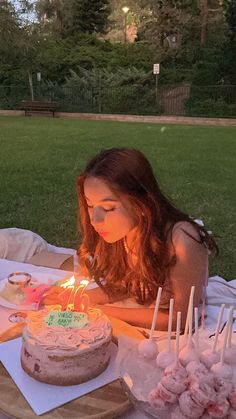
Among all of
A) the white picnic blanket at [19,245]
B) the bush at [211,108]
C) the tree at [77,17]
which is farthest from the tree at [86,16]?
the white picnic blanket at [19,245]

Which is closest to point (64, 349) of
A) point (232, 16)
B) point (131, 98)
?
point (131, 98)

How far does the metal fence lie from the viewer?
923 inches

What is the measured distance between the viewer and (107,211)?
202cm

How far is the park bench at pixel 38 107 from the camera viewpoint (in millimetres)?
23750

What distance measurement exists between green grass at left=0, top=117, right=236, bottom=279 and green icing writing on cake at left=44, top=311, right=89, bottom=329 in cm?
302

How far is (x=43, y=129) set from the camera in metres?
17.0

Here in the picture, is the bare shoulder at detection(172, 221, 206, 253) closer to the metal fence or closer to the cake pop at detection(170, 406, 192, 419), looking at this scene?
the cake pop at detection(170, 406, 192, 419)

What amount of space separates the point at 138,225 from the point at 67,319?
551mm

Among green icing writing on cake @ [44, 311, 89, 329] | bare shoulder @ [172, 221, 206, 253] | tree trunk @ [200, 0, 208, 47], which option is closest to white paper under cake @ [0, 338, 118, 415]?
green icing writing on cake @ [44, 311, 89, 329]

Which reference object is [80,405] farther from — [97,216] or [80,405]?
[97,216]

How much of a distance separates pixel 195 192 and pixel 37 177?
2810mm

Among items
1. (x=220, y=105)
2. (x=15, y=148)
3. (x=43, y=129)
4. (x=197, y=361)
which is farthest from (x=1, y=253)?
(x=220, y=105)

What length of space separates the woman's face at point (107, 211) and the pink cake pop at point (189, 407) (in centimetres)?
90

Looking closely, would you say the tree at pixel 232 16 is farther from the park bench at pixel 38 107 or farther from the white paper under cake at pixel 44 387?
the white paper under cake at pixel 44 387
